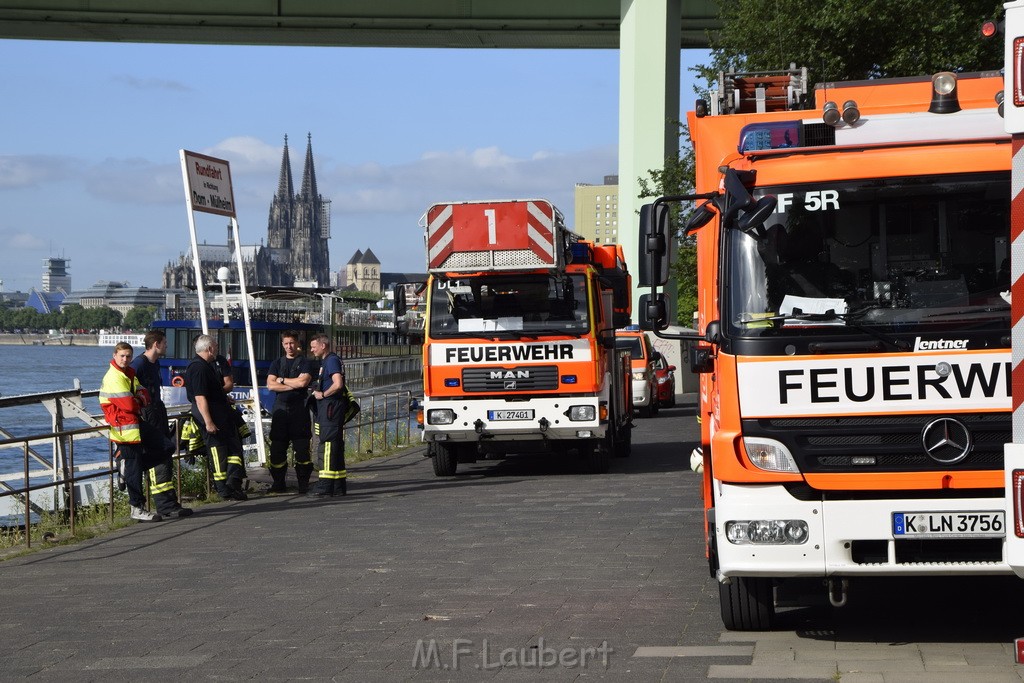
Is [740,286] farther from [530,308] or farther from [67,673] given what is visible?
[530,308]

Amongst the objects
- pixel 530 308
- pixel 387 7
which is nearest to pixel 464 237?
pixel 530 308

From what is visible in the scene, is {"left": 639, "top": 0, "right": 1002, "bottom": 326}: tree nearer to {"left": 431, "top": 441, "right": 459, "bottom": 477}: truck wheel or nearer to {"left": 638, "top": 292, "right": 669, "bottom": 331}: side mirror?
{"left": 431, "top": 441, "right": 459, "bottom": 477}: truck wheel

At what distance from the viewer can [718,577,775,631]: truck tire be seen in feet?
23.0

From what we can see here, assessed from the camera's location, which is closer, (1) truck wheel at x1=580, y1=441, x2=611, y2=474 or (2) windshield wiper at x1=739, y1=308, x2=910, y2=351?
(2) windshield wiper at x1=739, y1=308, x2=910, y2=351

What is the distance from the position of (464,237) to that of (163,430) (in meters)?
4.27

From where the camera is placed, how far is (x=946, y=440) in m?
6.40

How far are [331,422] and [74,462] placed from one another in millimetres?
4125

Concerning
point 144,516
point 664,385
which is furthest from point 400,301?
point 664,385

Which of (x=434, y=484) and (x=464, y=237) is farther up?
(x=464, y=237)

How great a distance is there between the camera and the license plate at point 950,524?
6.29 meters

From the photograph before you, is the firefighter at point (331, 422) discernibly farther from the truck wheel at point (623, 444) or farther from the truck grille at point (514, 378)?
the truck wheel at point (623, 444)

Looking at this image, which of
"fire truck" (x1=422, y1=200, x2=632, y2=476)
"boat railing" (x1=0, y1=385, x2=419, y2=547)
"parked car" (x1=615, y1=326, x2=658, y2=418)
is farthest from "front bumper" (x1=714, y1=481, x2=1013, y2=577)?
"parked car" (x1=615, y1=326, x2=658, y2=418)

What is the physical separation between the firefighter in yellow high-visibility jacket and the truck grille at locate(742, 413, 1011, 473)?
7.17 m

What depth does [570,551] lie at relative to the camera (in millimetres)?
10047
